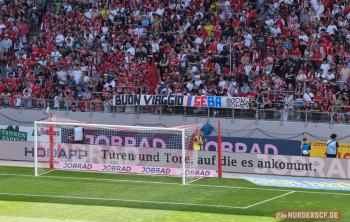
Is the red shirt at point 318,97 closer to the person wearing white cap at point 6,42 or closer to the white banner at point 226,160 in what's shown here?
the white banner at point 226,160

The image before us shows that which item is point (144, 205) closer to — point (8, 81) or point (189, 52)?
point (189, 52)

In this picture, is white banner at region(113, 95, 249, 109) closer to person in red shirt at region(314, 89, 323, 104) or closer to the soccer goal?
the soccer goal

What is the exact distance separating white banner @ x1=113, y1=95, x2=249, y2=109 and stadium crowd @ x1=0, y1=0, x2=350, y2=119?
53 centimetres

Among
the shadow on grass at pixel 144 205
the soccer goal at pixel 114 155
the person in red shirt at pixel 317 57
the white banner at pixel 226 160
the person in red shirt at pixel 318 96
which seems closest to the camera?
the shadow on grass at pixel 144 205

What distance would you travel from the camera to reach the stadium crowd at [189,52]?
2314 centimetres

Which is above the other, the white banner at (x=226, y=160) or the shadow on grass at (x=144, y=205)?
Result: the white banner at (x=226, y=160)

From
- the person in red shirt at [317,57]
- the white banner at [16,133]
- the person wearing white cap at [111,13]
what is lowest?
the white banner at [16,133]

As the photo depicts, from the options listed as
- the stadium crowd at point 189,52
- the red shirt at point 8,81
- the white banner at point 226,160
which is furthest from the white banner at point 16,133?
the white banner at point 226,160

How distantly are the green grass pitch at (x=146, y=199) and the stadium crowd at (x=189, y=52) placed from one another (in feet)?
20.2

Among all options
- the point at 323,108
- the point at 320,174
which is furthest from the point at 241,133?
the point at 320,174

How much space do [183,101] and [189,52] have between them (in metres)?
3.30

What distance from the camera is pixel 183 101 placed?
2331cm

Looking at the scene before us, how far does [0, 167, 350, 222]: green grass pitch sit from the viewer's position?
14.0 m

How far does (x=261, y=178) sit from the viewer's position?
61.7 ft
